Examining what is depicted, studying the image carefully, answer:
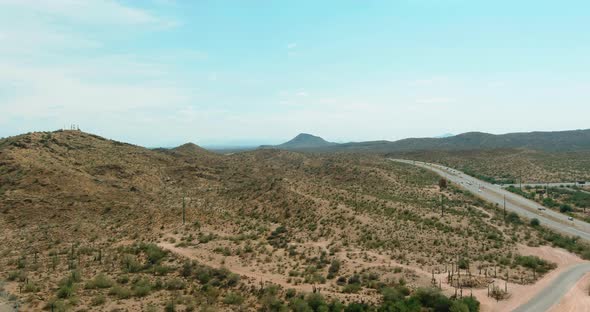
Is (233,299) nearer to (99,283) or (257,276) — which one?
(257,276)

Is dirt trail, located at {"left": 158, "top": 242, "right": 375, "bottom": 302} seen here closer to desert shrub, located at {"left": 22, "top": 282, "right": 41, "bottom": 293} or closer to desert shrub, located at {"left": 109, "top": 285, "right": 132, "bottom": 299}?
desert shrub, located at {"left": 109, "top": 285, "right": 132, "bottom": 299}

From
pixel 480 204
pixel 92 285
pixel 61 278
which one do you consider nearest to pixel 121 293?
pixel 92 285

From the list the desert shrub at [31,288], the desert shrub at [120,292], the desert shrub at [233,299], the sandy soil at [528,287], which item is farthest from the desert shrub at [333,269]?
the desert shrub at [31,288]

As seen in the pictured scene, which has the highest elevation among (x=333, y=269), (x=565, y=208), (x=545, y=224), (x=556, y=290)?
(x=333, y=269)

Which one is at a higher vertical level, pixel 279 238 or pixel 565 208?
pixel 279 238

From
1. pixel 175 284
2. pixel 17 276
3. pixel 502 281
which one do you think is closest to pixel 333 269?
pixel 175 284

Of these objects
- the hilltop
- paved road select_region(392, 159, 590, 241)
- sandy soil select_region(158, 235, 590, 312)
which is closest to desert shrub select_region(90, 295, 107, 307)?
the hilltop
